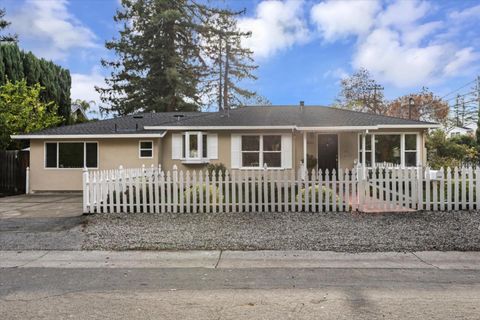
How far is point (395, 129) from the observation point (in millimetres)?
16375

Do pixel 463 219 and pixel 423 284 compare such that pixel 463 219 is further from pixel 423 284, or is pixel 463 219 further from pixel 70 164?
→ pixel 70 164

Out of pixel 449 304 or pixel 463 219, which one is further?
pixel 463 219

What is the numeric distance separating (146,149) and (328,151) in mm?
8077

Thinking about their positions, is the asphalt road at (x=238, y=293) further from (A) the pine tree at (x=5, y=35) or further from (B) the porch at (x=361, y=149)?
(A) the pine tree at (x=5, y=35)

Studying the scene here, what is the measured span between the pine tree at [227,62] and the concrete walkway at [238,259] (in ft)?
91.5

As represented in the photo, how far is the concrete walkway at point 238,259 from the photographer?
18.9 feet

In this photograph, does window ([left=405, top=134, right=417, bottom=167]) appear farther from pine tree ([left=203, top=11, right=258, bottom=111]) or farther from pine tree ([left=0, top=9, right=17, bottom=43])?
pine tree ([left=0, top=9, right=17, bottom=43])

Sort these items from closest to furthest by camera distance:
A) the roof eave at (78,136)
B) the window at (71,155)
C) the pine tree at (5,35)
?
the roof eave at (78,136) < the window at (71,155) < the pine tree at (5,35)

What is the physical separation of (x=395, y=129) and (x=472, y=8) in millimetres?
5733

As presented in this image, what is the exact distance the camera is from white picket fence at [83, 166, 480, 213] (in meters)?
9.21

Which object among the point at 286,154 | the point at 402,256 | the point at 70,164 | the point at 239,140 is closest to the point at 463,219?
the point at 402,256

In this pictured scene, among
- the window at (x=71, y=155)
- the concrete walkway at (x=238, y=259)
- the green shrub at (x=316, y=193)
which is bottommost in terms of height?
the concrete walkway at (x=238, y=259)

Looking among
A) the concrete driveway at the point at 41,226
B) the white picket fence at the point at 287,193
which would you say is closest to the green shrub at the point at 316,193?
the white picket fence at the point at 287,193

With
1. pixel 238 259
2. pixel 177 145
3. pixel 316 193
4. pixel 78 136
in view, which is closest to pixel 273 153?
pixel 177 145
